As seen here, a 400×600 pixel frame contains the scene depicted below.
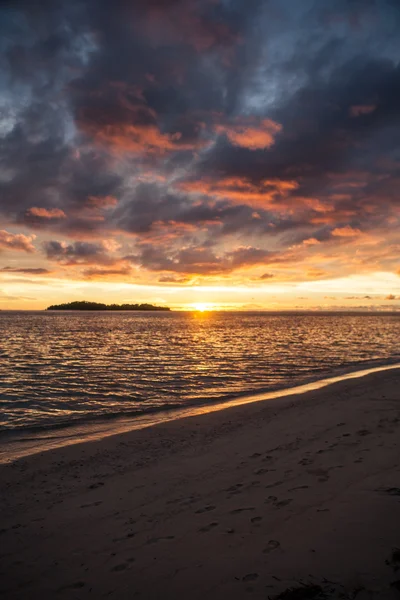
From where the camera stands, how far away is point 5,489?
26.5 feet

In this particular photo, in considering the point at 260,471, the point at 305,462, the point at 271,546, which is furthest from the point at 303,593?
the point at 305,462

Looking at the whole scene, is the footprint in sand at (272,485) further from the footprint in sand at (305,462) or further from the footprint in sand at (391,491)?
the footprint in sand at (391,491)

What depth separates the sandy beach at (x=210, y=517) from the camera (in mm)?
4641

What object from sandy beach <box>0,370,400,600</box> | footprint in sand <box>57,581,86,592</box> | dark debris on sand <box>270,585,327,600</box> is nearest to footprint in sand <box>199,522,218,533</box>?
sandy beach <box>0,370,400,600</box>

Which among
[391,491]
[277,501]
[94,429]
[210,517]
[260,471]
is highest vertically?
[391,491]

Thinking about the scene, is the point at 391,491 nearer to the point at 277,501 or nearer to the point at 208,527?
the point at 277,501

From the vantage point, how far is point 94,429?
12977 millimetres

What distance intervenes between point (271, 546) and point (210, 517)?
140 centimetres

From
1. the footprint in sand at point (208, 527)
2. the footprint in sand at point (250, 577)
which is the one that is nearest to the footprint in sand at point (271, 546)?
the footprint in sand at point (250, 577)

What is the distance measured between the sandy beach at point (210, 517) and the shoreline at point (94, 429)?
0.91 meters

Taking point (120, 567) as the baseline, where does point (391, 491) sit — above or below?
above

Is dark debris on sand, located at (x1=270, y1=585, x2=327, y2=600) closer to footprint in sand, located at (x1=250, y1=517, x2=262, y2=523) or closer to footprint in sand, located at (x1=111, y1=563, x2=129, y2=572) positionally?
footprint in sand, located at (x1=250, y1=517, x2=262, y2=523)

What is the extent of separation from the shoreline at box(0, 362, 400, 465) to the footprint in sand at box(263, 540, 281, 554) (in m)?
7.85

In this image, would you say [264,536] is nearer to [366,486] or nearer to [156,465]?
[366,486]
